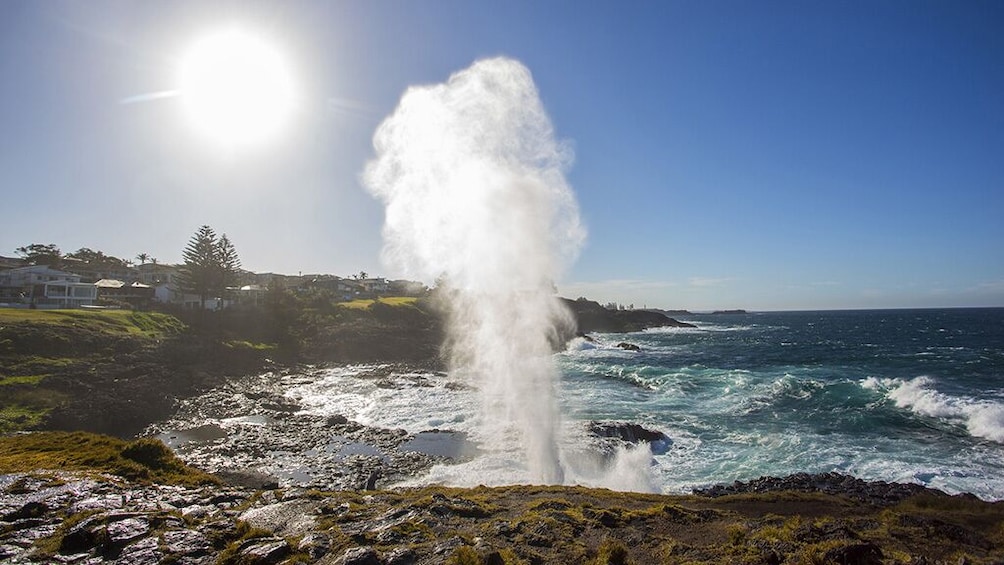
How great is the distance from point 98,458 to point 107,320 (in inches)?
1602

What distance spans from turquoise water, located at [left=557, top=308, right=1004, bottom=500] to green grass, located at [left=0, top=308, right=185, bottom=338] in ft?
142

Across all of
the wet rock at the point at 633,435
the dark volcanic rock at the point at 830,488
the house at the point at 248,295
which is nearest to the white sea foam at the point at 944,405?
the dark volcanic rock at the point at 830,488

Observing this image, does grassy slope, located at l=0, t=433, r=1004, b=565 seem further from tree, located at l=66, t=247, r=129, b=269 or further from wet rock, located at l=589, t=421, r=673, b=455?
tree, located at l=66, t=247, r=129, b=269

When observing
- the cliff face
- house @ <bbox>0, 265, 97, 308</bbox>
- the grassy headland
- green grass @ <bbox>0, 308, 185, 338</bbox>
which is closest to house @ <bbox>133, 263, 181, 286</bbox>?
house @ <bbox>0, 265, 97, 308</bbox>

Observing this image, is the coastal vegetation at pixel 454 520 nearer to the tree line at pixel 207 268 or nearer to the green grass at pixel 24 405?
the green grass at pixel 24 405

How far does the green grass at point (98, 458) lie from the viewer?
603 inches

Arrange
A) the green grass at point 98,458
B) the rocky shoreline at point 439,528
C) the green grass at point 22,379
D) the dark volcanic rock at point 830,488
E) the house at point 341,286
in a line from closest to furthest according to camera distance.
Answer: the rocky shoreline at point 439,528
the green grass at point 98,458
the dark volcanic rock at point 830,488
the green grass at point 22,379
the house at point 341,286

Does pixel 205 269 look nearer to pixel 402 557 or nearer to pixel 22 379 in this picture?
pixel 22 379

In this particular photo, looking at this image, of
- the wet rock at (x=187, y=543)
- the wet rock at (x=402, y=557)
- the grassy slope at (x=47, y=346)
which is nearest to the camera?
the wet rock at (x=402, y=557)

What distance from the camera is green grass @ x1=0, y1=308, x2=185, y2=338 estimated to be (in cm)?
4113

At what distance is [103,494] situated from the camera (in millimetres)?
12719

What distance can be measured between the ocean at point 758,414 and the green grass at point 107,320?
20.1m

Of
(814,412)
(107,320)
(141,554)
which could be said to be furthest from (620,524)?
(107,320)

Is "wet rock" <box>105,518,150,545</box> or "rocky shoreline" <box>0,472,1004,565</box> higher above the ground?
"wet rock" <box>105,518,150,545</box>
